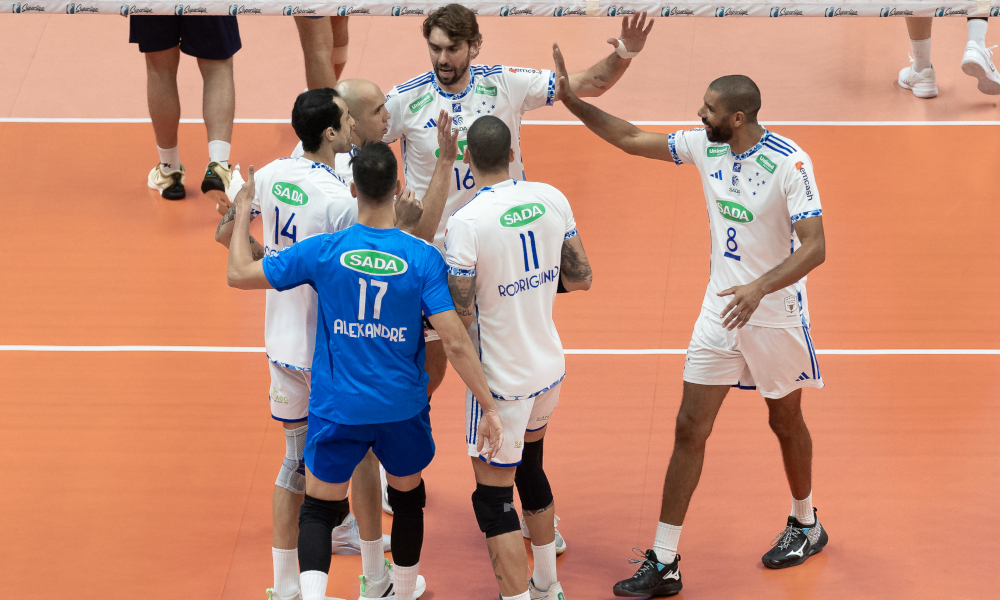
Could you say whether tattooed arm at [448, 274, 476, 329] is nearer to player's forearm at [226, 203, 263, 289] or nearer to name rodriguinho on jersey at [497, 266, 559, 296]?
name rodriguinho on jersey at [497, 266, 559, 296]

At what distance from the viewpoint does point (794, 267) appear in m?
4.92

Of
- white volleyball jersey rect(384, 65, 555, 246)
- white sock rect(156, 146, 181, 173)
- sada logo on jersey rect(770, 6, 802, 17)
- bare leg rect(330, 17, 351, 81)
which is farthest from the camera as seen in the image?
bare leg rect(330, 17, 351, 81)

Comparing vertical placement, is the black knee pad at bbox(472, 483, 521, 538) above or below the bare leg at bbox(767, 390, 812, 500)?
below

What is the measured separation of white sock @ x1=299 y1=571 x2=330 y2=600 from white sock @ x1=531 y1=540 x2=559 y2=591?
1027 mm

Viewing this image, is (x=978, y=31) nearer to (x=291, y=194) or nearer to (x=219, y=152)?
(x=219, y=152)

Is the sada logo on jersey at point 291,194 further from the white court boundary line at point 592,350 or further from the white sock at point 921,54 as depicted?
the white sock at point 921,54

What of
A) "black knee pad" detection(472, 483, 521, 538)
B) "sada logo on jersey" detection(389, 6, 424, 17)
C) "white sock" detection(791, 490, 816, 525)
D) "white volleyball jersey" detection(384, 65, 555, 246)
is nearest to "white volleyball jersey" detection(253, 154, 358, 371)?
"white volleyball jersey" detection(384, 65, 555, 246)

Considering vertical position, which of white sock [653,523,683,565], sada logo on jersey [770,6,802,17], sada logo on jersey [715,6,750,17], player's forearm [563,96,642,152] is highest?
sada logo on jersey [770,6,802,17]

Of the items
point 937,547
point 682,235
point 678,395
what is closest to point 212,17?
point 682,235

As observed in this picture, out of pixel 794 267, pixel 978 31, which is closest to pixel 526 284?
pixel 794 267

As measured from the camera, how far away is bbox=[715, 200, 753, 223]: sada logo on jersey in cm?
515

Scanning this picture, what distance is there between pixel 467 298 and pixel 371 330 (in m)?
0.42

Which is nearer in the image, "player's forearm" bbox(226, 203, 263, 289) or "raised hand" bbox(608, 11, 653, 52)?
"player's forearm" bbox(226, 203, 263, 289)

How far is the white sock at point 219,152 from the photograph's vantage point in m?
8.32
